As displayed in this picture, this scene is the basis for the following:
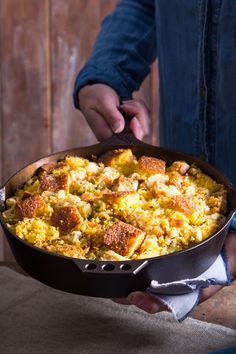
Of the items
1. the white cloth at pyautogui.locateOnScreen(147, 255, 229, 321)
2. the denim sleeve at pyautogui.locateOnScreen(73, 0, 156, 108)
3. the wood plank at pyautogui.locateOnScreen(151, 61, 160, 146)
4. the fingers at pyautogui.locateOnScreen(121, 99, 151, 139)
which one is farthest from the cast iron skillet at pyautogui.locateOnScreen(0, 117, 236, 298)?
the wood plank at pyautogui.locateOnScreen(151, 61, 160, 146)

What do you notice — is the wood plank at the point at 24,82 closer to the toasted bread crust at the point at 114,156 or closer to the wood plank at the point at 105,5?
the wood plank at the point at 105,5

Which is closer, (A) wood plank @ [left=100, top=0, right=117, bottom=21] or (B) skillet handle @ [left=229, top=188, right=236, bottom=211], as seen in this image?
(B) skillet handle @ [left=229, top=188, right=236, bottom=211]

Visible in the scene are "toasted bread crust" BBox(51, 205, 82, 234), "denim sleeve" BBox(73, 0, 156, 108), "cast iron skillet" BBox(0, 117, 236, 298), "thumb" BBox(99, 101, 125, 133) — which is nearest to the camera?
"cast iron skillet" BBox(0, 117, 236, 298)

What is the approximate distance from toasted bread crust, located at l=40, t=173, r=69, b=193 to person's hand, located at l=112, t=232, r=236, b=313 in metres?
0.22

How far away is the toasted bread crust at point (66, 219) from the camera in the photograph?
3.39ft

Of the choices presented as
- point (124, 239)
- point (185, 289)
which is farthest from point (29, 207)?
point (185, 289)

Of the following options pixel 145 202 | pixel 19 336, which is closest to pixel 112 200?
pixel 145 202

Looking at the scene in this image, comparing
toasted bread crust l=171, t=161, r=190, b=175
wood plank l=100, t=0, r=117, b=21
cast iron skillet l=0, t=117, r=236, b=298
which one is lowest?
cast iron skillet l=0, t=117, r=236, b=298

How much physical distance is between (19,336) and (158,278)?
0.34 metres

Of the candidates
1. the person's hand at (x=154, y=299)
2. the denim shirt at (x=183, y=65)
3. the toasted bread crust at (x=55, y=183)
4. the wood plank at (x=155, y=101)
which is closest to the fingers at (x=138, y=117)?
the denim shirt at (x=183, y=65)

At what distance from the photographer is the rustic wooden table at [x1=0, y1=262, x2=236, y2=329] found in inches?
48.1

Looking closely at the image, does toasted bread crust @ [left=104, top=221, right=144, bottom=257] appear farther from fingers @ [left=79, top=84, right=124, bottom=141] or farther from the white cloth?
fingers @ [left=79, top=84, right=124, bottom=141]

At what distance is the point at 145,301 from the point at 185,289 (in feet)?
0.21

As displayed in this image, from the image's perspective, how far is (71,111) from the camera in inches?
90.3
